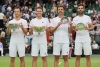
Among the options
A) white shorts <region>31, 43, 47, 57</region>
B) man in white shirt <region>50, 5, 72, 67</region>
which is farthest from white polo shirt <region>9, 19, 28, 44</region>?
man in white shirt <region>50, 5, 72, 67</region>

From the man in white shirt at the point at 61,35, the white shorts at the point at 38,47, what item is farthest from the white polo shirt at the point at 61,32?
the white shorts at the point at 38,47

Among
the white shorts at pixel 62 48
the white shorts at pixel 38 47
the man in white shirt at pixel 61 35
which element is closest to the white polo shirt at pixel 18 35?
the white shorts at pixel 38 47

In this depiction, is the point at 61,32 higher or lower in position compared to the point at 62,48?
higher

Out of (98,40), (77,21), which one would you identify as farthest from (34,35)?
(98,40)

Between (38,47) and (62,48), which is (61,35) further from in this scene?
(38,47)

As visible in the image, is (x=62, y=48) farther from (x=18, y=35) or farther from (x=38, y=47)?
(x=18, y=35)

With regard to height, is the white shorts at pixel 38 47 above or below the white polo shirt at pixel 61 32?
below

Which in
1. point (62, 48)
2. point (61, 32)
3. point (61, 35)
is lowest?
point (62, 48)

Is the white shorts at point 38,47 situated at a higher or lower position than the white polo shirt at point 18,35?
lower

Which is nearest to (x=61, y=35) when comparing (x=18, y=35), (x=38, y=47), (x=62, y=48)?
(x=62, y=48)

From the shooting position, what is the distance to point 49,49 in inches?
981

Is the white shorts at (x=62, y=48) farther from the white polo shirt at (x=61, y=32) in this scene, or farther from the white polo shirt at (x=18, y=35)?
the white polo shirt at (x=18, y=35)

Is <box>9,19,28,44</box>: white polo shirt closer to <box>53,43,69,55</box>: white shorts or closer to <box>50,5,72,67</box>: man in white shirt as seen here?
<box>50,5,72,67</box>: man in white shirt

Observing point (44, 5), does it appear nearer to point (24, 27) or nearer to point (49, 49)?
point (49, 49)
